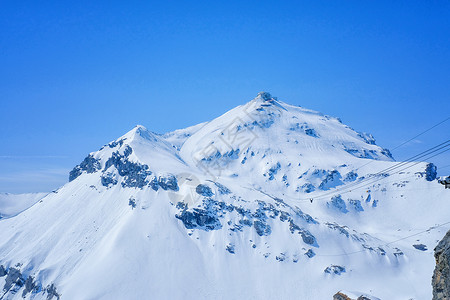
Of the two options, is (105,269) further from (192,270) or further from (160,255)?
(192,270)

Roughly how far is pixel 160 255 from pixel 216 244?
2773 centimetres

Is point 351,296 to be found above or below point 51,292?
below

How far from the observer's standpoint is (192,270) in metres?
176

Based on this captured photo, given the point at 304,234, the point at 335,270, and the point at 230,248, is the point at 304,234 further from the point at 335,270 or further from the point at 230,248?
the point at 230,248

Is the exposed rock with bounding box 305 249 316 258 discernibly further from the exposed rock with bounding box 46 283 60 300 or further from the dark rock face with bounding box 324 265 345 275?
the exposed rock with bounding box 46 283 60 300

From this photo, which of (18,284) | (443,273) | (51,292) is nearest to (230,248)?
(51,292)

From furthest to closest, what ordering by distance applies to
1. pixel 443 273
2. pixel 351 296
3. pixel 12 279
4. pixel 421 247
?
pixel 421 247, pixel 12 279, pixel 351 296, pixel 443 273

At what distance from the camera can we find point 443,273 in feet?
124

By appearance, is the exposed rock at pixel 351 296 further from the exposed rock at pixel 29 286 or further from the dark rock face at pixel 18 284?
the exposed rock at pixel 29 286

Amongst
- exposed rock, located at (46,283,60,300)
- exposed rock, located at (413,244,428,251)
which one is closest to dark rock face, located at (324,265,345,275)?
exposed rock, located at (413,244,428,251)

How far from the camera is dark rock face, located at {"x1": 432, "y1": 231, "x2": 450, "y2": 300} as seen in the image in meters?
37.2

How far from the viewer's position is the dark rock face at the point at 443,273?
3716cm

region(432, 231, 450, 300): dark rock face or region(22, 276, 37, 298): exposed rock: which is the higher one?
region(22, 276, 37, 298): exposed rock

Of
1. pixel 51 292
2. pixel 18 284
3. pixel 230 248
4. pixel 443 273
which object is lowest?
pixel 443 273
